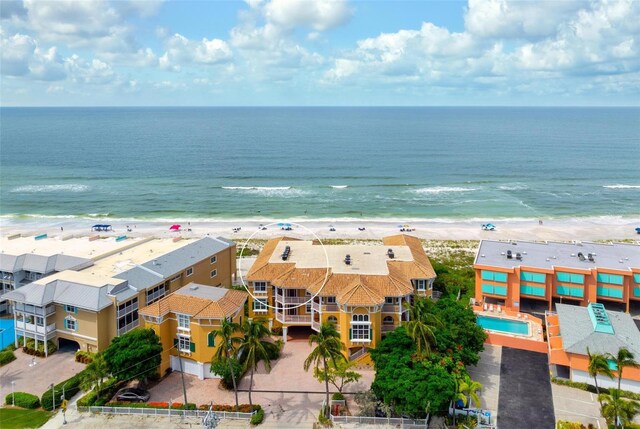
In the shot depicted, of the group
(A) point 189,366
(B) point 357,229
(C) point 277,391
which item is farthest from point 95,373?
(B) point 357,229

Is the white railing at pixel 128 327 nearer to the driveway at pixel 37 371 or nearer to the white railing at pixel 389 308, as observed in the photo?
the driveway at pixel 37 371

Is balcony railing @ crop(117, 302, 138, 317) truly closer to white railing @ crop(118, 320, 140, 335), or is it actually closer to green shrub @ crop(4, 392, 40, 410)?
white railing @ crop(118, 320, 140, 335)

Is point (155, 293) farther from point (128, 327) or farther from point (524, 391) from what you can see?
point (524, 391)

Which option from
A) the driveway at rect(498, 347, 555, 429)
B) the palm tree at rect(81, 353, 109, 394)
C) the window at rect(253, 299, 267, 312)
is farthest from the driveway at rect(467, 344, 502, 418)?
the palm tree at rect(81, 353, 109, 394)

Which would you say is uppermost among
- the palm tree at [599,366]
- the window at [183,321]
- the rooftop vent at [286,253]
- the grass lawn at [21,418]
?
the rooftop vent at [286,253]

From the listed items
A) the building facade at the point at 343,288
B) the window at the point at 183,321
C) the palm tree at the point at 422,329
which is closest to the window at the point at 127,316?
the window at the point at 183,321

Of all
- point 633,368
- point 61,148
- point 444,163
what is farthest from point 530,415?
point 61,148
